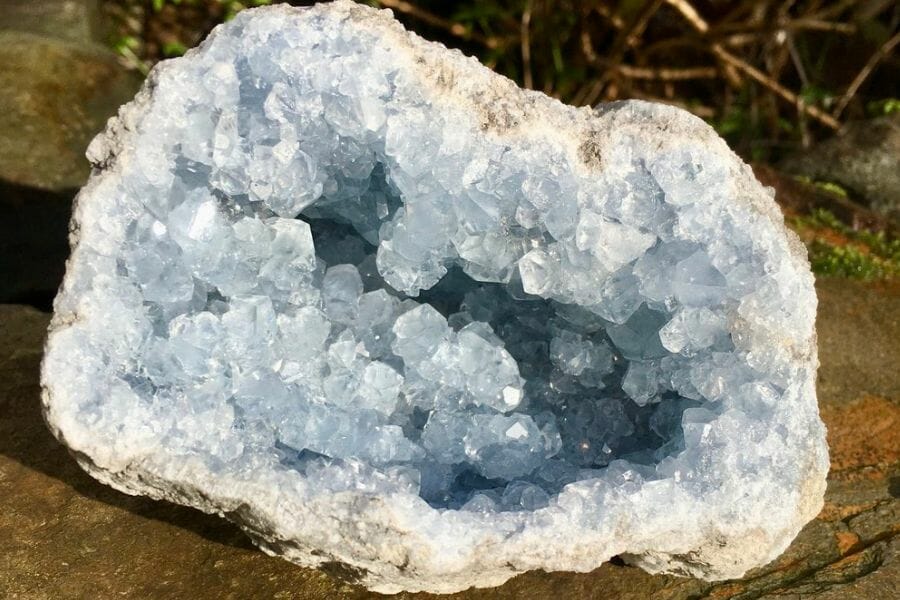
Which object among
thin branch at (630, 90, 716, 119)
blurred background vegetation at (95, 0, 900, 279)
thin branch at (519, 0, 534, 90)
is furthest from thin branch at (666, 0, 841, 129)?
thin branch at (519, 0, 534, 90)

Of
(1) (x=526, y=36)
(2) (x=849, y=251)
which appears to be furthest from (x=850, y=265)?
(1) (x=526, y=36)

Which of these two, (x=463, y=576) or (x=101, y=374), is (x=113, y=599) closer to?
(x=101, y=374)

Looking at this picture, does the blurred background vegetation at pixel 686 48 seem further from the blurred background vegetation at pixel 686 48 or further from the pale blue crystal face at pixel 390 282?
the pale blue crystal face at pixel 390 282

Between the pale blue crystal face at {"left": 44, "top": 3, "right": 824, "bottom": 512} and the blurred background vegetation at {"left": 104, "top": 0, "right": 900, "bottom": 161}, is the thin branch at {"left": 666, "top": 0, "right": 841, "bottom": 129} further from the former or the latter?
the pale blue crystal face at {"left": 44, "top": 3, "right": 824, "bottom": 512}

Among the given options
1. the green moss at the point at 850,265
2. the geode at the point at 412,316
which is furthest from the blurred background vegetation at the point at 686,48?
the geode at the point at 412,316

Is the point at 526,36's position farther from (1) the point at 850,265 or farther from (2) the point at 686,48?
(1) the point at 850,265

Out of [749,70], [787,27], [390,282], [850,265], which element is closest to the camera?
[390,282]

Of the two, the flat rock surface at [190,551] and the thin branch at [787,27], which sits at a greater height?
the thin branch at [787,27]
